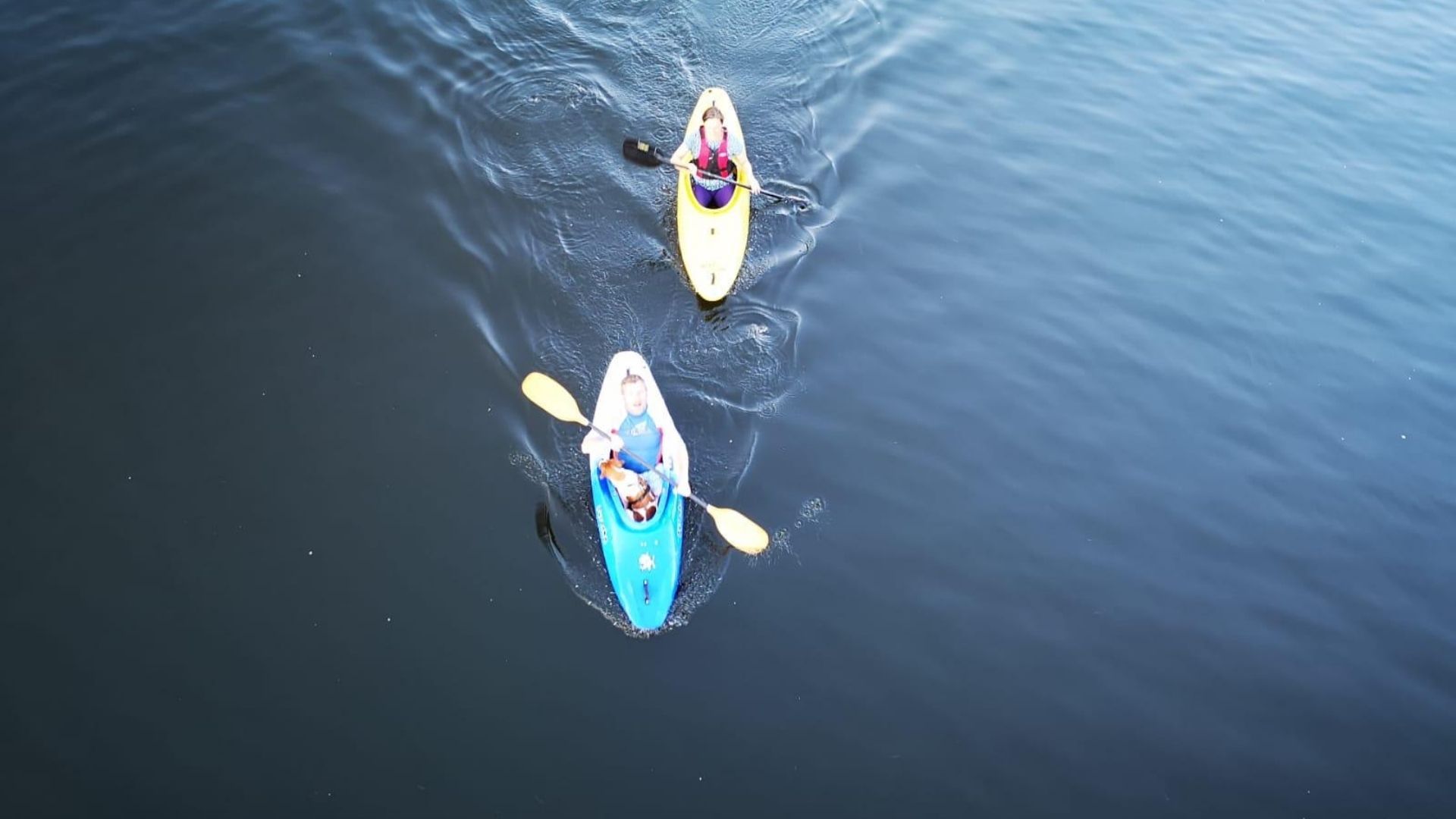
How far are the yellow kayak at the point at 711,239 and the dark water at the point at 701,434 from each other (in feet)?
0.83

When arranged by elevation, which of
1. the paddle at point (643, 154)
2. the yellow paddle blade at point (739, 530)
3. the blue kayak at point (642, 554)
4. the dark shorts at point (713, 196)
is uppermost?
the paddle at point (643, 154)

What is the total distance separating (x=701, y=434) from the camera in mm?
8281

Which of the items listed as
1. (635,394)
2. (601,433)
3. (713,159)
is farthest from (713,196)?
(601,433)

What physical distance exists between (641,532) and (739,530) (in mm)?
707

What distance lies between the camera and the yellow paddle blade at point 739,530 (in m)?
7.26

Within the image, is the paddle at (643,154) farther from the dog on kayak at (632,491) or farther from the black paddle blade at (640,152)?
the dog on kayak at (632,491)

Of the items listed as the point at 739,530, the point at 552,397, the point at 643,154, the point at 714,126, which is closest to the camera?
the point at 739,530

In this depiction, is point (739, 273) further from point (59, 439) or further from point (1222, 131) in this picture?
point (1222, 131)

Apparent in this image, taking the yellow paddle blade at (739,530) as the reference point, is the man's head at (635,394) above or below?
above

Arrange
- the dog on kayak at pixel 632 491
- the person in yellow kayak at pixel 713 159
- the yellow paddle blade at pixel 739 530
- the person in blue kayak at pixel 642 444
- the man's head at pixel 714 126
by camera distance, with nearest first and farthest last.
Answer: the yellow paddle blade at pixel 739 530 < the dog on kayak at pixel 632 491 < the person in blue kayak at pixel 642 444 < the person in yellow kayak at pixel 713 159 < the man's head at pixel 714 126

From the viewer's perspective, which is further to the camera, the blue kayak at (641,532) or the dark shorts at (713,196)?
the dark shorts at (713,196)

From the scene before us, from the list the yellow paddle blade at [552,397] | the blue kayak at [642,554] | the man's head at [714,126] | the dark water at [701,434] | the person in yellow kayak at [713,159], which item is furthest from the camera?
the man's head at [714,126]

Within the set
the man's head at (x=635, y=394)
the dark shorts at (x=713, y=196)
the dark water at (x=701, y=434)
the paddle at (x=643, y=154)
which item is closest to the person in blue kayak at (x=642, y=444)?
the man's head at (x=635, y=394)

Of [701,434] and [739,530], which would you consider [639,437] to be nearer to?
[701,434]
